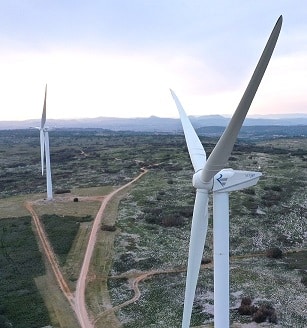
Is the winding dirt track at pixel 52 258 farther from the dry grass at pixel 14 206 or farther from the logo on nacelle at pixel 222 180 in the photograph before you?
the logo on nacelle at pixel 222 180

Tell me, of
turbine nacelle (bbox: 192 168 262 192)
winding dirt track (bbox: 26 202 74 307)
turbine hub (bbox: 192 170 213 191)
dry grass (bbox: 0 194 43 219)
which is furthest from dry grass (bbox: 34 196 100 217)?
turbine nacelle (bbox: 192 168 262 192)

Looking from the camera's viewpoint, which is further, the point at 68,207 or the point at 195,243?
the point at 68,207

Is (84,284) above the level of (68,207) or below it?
below

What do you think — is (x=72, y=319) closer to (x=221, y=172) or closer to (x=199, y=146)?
(x=199, y=146)

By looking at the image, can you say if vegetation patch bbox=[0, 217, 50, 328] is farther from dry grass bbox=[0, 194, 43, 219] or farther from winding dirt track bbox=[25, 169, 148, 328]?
dry grass bbox=[0, 194, 43, 219]

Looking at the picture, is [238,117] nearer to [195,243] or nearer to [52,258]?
[195,243]

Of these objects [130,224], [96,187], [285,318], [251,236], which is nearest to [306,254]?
[251,236]

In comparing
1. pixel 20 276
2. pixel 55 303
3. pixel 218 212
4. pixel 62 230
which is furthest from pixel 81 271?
pixel 218 212
